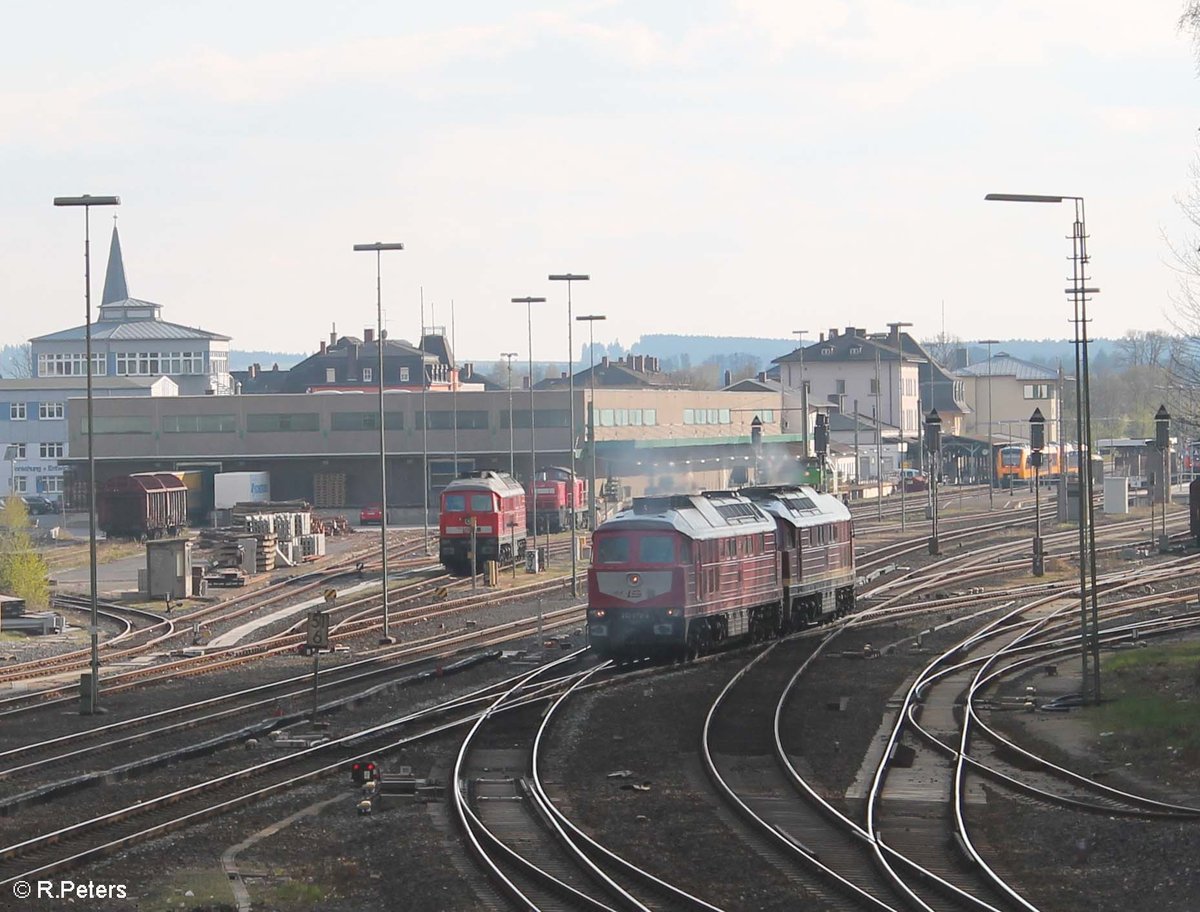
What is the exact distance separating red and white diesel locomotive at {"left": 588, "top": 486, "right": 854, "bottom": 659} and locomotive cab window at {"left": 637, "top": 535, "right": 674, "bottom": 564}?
0.02 m

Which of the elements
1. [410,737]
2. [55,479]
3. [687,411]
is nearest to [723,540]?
[410,737]

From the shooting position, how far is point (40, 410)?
131 m

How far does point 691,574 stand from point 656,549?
2.96 feet

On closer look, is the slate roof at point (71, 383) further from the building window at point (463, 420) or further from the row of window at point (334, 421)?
the building window at point (463, 420)

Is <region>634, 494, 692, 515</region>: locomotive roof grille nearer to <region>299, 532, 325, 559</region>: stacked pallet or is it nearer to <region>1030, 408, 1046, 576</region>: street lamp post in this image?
<region>1030, 408, 1046, 576</region>: street lamp post

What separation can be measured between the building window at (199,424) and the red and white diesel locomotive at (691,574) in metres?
66.3

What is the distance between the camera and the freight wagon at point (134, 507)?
272ft

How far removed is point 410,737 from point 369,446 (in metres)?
75.7

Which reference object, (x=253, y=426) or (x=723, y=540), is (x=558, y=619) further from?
(x=253, y=426)

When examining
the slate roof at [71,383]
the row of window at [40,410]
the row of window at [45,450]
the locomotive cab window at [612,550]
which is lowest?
the locomotive cab window at [612,550]

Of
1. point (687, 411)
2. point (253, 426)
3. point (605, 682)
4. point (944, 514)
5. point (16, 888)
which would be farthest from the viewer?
point (687, 411)

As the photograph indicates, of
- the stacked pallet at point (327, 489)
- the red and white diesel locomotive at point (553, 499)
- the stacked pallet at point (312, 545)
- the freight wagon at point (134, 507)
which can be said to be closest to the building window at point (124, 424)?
the stacked pallet at point (327, 489)

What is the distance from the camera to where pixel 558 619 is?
47406mm

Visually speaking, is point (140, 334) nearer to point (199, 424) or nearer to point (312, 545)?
point (199, 424)
